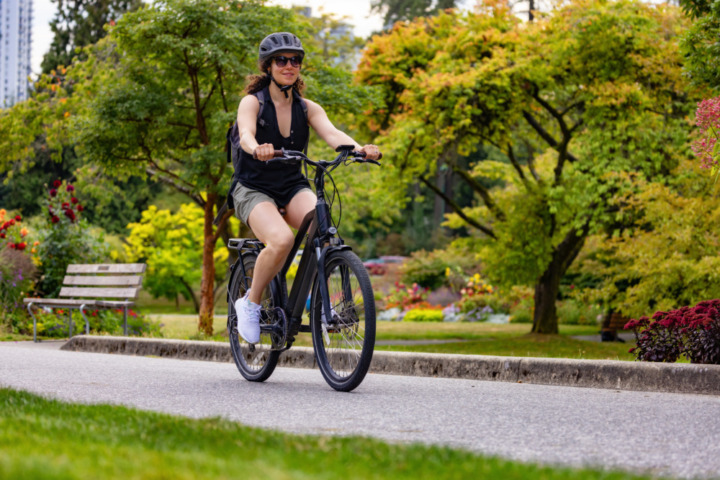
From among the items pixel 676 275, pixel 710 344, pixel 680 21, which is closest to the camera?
pixel 710 344

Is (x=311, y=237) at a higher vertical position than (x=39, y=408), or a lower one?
higher

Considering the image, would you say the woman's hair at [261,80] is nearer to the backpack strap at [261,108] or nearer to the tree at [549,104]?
the backpack strap at [261,108]

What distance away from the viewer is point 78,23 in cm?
3747

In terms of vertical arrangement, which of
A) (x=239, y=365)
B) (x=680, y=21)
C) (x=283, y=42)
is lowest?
(x=239, y=365)

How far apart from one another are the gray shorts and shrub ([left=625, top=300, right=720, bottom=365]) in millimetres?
2985

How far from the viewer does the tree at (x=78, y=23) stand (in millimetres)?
37094

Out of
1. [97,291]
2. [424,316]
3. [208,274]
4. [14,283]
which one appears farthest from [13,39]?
[97,291]

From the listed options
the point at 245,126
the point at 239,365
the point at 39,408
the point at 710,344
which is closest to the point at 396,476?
the point at 39,408

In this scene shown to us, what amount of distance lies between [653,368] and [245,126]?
313cm

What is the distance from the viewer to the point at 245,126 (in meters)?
5.68

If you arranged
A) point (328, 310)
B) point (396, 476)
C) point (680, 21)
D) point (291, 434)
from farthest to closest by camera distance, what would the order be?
point (680, 21)
point (328, 310)
point (291, 434)
point (396, 476)

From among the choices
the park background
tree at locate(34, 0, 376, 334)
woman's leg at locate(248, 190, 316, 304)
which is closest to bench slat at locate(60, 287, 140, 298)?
the park background

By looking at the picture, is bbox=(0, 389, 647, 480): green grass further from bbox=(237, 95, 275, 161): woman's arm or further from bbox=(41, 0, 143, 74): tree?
bbox=(41, 0, 143, 74): tree

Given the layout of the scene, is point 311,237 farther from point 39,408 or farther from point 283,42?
point 39,408
